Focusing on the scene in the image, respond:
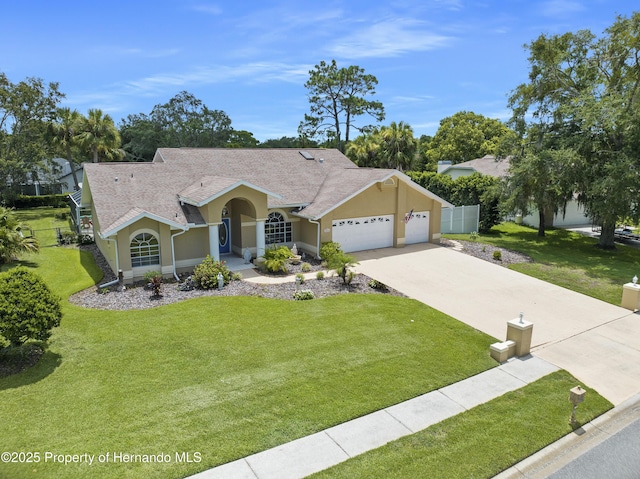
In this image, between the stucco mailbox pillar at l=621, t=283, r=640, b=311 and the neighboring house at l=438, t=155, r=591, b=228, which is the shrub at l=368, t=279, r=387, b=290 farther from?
the neighboring house at l=438, t=155, r=591, b=228

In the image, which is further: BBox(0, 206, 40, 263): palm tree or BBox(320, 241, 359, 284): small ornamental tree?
BBox(0, 206, 40, 263): palm tree

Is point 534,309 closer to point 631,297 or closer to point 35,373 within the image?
point 631,297

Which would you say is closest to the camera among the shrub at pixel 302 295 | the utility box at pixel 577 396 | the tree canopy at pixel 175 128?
the utility box at pixel 577 396

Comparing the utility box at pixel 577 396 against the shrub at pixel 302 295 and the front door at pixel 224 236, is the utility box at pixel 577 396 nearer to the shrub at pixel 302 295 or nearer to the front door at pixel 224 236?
the shrub at pixel 302 295

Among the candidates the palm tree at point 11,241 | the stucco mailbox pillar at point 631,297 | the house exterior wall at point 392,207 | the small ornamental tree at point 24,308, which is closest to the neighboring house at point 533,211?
the house exterior wall at point 392,207

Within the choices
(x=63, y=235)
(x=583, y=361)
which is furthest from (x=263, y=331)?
(x=63, y=235)

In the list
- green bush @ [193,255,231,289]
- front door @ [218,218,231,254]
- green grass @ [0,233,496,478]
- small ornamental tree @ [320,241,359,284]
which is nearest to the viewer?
green grass @ [0,233,496,478]

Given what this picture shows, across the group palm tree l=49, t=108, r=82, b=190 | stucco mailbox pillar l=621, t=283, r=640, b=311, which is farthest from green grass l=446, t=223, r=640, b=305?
palm tree l=49, t=108, r=82, b=190
